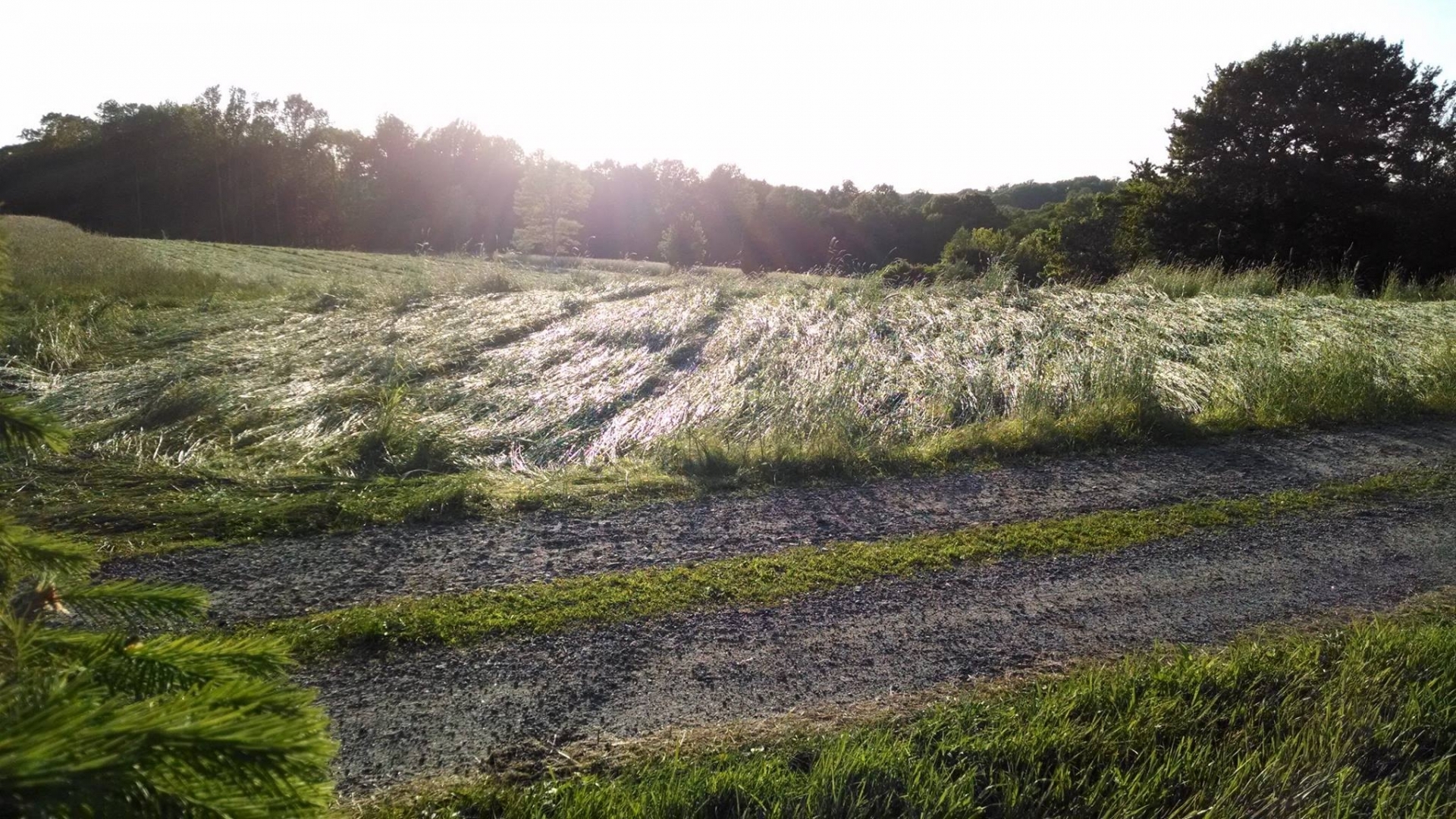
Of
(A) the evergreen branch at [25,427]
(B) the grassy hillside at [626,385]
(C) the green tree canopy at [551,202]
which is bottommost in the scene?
(B) the grassy hillside at [626,385]

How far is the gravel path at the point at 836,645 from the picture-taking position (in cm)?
321

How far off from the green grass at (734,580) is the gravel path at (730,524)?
202 mm

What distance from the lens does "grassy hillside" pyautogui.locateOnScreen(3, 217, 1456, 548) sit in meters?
6.19

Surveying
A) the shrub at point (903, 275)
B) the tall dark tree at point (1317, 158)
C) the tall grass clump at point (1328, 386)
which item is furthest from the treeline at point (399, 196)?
the tall grass clump at point (1328, 386)

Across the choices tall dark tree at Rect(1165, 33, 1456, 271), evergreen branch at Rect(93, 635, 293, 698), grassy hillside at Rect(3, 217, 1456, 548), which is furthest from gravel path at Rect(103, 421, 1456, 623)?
tall dark tree at Rect(1165, 33, 1456, 271)

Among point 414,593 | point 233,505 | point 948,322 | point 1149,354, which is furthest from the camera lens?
point 948,322

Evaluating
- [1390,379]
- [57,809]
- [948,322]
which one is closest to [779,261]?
[948,322]

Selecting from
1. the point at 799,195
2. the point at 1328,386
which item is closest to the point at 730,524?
the point at 1328,386

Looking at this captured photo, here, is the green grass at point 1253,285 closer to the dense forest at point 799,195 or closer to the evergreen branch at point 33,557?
the dense forest at point 799,195

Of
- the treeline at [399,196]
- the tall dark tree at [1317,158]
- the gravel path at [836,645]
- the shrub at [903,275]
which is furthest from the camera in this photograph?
the treeline at [399,196]

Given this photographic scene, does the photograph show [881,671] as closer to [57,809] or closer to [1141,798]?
[1141,798]

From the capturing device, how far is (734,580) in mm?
4523

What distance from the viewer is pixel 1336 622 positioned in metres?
4.03

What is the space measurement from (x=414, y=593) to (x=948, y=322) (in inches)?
342
